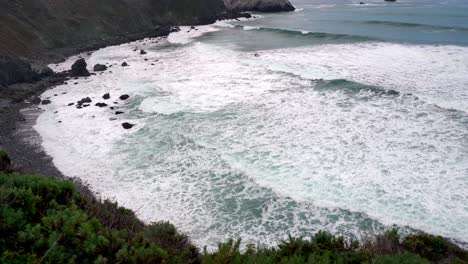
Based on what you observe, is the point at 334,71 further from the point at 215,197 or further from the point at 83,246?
the point at 83,246

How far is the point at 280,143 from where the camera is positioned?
17719 millimetres

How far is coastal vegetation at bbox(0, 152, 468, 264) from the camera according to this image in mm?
5754

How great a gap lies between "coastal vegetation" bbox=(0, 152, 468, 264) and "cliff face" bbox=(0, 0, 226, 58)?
32.9 meters

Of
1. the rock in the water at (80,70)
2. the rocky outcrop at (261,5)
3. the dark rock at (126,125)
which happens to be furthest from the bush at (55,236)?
the rocky outcrop at (261,5)

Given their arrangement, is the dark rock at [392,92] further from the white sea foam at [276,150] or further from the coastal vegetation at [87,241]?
the coastal vegetation at [87,241]

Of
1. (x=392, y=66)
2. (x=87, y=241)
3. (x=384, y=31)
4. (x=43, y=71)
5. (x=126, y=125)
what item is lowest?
(x=126, y=125)

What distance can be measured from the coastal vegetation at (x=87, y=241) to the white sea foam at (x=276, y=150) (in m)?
3.37

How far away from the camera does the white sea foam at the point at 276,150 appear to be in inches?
484

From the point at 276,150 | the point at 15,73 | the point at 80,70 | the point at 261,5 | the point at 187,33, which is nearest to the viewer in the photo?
the point at 276,150

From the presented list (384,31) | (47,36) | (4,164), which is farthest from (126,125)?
(384,31)

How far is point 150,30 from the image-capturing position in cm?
6125

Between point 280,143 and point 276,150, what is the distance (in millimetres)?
838

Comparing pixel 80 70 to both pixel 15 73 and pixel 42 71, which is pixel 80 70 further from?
pixel 15 73

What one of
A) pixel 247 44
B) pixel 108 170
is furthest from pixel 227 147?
pixel 247 44
